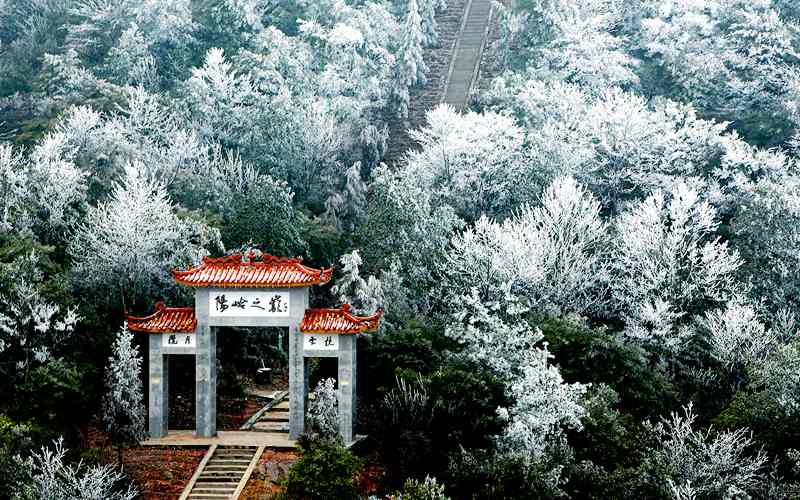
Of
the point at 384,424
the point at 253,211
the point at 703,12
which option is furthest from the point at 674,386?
the point at 703,12

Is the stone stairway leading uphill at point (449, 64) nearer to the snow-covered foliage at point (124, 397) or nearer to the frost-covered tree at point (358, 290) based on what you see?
the frost-covered tree at point (358, 290)

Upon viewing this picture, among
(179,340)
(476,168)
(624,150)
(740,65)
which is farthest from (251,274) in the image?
(740,65)

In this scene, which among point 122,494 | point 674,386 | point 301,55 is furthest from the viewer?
point 301,55

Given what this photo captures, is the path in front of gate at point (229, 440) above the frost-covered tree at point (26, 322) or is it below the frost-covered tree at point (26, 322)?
below

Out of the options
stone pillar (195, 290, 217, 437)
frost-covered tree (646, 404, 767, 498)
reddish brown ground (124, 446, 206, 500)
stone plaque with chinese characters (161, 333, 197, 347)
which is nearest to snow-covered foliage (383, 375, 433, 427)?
stone pillar (195, 290, 217, 437)

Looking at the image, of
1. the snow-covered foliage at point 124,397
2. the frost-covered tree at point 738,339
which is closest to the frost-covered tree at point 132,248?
the snow-covered foliage at point 124,397

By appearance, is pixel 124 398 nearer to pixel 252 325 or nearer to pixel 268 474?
pixel 252 325

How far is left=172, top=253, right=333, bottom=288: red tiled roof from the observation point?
27.7 m

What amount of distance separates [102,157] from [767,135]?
2707 centimetres

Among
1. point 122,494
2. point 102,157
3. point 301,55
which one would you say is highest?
point 301,55

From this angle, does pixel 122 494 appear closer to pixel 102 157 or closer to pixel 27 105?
pixel 102 157

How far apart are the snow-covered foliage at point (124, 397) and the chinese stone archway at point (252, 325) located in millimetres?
717

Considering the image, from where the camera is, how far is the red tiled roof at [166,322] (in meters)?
28.1

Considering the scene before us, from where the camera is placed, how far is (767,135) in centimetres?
4812
